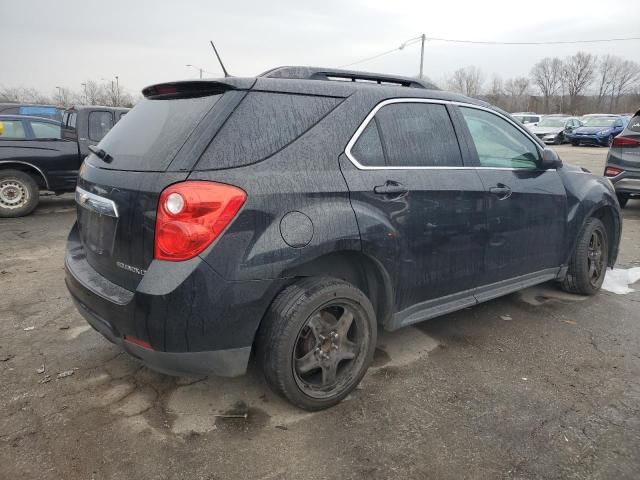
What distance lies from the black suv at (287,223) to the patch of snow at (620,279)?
2080mm

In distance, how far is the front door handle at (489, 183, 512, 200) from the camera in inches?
132

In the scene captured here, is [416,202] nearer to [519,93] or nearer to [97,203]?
[97,203]

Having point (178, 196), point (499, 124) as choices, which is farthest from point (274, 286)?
point (499, 124)

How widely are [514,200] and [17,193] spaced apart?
25.1ft

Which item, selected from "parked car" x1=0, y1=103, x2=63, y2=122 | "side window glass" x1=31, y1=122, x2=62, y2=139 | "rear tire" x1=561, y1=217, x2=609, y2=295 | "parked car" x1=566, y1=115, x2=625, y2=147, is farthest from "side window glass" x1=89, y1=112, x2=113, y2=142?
"parked car" x1=566, y1=115, x2=625, y2=147

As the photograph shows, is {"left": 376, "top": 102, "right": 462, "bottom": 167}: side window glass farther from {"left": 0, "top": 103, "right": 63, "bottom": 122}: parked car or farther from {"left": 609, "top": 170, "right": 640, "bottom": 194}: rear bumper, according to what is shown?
{"left": 0, "top": 103, "right": 63, "bottom": 122}: parked car

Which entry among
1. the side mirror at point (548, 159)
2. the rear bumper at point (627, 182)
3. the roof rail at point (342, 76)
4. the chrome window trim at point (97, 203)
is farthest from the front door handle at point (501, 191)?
the rear bumper at point (627, 182)

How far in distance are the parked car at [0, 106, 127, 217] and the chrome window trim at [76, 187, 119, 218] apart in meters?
5.97

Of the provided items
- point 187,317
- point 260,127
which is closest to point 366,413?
point 187,317

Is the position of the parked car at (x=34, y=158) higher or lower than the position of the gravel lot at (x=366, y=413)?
higher

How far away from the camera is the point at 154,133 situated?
2574 mm

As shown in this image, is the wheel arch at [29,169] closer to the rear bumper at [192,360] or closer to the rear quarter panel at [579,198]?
the rear bumper at [192,360]

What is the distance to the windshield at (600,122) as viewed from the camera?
87.3ft

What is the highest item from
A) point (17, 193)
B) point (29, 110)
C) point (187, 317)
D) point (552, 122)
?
point (552, 122)
